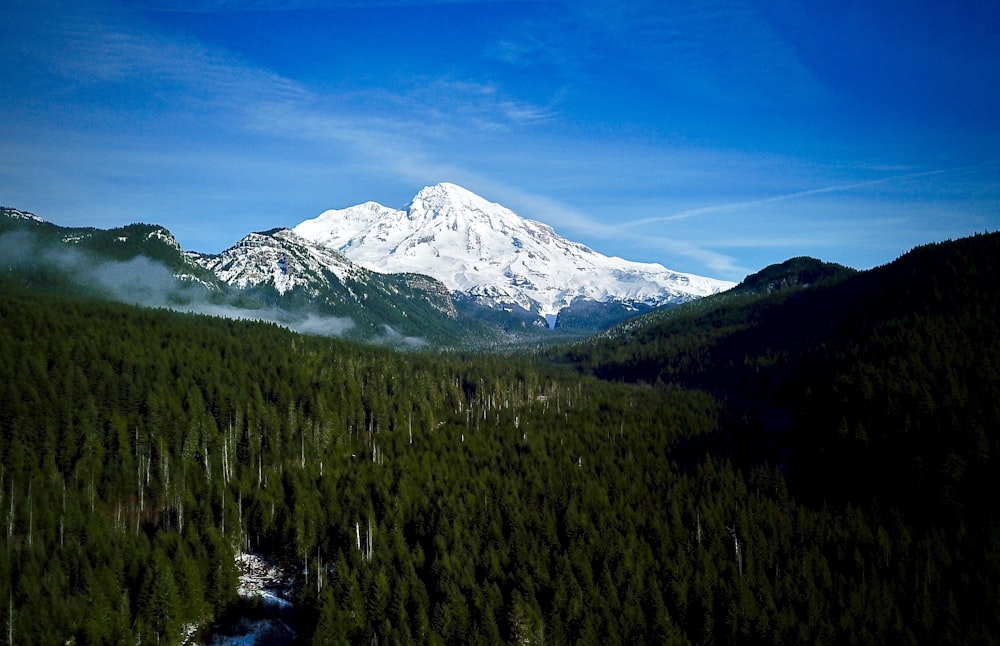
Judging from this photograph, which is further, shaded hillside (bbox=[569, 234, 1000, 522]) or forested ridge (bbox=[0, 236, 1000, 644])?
shaded hillside (bbox=[569, 234, 1000, 522])

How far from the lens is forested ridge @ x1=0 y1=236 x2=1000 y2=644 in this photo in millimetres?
62875

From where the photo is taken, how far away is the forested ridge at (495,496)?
62.9 m

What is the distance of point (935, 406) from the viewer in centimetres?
9012

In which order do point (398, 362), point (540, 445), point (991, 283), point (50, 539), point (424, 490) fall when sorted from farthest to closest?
point (398, 362), point (991, 283), point (540, 445), point (424, 490), point (50, 539)

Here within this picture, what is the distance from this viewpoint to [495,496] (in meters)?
94.5

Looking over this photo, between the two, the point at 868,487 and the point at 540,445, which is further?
the point at 540,445

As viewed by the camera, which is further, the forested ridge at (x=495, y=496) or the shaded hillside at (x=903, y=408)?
the shaded hillside at (x=903, y=408)

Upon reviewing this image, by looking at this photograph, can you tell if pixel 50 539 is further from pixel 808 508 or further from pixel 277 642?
pixel 808 508

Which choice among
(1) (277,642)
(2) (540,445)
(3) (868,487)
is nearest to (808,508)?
(3) (868,487)

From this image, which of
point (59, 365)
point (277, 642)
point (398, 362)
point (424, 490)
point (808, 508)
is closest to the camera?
point (277, 642)

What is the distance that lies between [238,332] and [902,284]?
656ft

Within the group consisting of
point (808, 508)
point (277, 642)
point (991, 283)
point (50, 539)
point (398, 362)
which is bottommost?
point (277, 642)

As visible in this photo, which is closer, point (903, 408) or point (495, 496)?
point (903, 408)

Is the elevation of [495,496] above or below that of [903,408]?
below
